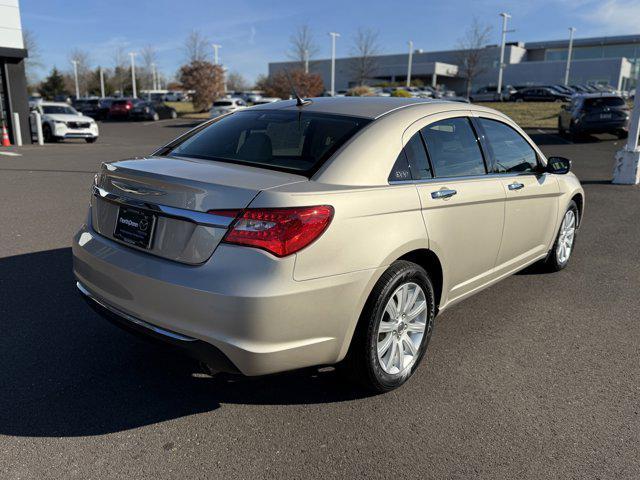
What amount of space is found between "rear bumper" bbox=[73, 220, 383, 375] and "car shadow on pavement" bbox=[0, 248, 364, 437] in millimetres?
340

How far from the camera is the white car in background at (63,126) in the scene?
20.5 m

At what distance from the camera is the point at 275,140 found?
3.53 metres

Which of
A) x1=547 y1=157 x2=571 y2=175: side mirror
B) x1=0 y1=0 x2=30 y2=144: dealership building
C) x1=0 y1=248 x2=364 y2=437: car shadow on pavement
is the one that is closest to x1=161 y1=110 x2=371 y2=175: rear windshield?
x1=0 y1=248 x2=364 y2=437: car shadow on pavement

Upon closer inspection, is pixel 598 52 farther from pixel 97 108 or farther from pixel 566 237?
pixel 566 237

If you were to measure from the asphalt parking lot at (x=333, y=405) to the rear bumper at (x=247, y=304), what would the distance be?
1.47 ft

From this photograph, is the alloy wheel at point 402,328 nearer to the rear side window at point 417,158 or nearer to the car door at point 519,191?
the rear side window at point 417,158

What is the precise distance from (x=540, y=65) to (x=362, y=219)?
88.6 m

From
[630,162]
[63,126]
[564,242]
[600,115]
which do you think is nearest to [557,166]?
[564,242]

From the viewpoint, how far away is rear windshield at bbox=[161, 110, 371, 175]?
321cm

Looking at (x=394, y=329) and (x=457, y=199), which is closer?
(x=394, y=329)

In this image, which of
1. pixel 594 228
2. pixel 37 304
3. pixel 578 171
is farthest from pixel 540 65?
pixel 37 304

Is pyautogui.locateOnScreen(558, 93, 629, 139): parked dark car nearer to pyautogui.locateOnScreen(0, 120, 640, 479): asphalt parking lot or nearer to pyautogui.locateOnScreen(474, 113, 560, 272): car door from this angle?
pyautogui.locateOnScreen(474, 113, 560, 272): car door

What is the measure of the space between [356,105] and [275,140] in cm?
65

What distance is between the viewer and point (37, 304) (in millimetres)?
4398
